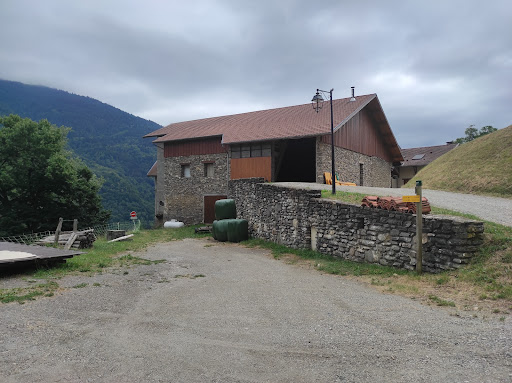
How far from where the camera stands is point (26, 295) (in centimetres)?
684

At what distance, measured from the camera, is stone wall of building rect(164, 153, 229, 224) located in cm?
2456

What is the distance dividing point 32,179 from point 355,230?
87.1 feet

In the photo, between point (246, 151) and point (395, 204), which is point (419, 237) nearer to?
point (395, 204)

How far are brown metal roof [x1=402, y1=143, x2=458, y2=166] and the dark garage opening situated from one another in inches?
663

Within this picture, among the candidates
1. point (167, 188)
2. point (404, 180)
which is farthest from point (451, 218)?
point (404, 180)

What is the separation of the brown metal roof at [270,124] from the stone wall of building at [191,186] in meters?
1.84

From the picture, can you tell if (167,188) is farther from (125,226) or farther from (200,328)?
(200,328)

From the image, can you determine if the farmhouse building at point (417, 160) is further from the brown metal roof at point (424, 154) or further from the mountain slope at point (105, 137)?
the mountain slope at point (105, 137)

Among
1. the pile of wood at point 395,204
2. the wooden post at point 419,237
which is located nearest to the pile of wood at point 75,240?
the pile of wood at point 395,204

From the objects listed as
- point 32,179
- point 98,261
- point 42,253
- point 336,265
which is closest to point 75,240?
point 98,261

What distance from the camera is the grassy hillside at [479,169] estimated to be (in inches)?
659

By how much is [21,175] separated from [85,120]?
310 ft

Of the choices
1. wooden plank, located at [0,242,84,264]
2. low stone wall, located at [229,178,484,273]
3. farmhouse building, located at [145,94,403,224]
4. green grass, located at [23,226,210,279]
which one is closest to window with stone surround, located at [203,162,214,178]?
farmhouse building, located at [145,94,403,224]

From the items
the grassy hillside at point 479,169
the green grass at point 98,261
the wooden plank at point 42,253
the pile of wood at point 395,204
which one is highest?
the grassy hillside at point 479,169
